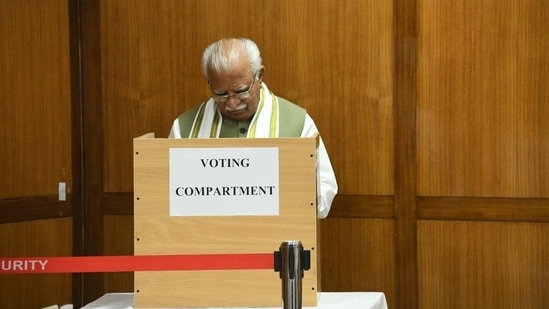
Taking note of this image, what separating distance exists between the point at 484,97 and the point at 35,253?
2435 millimetres

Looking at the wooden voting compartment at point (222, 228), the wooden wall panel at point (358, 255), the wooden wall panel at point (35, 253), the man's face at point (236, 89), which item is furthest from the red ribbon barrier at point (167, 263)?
the wooden wall panel at point (358, 255)

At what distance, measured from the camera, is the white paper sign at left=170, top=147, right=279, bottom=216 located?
343 centimetres

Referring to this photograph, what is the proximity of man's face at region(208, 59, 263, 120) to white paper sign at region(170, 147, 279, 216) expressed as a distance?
793 mm

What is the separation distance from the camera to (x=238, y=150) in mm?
3420

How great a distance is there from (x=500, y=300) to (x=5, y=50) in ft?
9.14

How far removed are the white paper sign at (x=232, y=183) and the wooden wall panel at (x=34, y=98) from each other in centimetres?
203

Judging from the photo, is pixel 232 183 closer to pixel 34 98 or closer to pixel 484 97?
pixel 484 97

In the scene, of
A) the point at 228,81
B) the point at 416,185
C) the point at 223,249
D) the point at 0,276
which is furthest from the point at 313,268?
the point at 0,276

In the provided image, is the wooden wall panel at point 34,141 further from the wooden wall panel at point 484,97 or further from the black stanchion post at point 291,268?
the black stanchion post at point 291,268

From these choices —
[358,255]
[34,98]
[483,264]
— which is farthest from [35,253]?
[483,264]

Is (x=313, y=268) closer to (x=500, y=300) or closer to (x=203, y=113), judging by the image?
(x=203, y=113)

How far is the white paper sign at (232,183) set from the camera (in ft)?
11.2

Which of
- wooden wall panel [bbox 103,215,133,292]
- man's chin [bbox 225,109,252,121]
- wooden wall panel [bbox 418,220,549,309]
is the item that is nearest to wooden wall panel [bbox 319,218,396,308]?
wooden wall panel [bbox 418,220,549,309]

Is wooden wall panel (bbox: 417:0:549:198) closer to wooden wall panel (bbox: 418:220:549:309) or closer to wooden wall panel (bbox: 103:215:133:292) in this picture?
wooden wall panel (bbox: 418:220:549:309)
